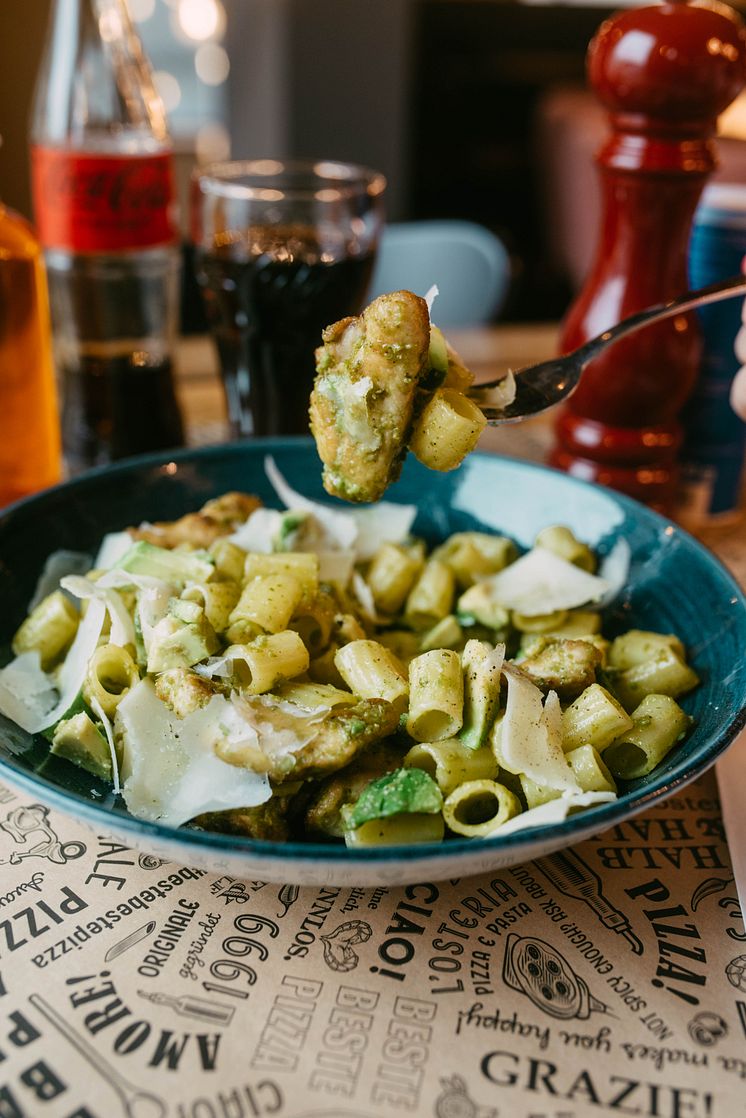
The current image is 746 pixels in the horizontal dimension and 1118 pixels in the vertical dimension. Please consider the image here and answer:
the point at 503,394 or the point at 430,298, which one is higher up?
the point at 430,298

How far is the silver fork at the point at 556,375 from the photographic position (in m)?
1.12

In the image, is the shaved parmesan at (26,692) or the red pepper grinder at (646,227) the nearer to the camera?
the shaved parmesan at (26,692)

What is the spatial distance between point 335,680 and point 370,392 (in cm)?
29

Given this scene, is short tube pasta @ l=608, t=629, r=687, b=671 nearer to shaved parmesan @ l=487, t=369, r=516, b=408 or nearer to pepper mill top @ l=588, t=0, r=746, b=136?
shaved parmesan @ l=487, t=369, r=516, b=408

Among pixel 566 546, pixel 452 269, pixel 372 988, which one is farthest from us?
pixel 452 269

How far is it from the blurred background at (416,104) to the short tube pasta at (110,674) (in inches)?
139

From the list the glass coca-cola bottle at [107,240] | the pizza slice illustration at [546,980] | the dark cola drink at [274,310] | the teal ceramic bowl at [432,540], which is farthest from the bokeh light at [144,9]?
the pizza slice illustration at [546,980]

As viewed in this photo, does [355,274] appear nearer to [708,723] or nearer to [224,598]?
[224,598]

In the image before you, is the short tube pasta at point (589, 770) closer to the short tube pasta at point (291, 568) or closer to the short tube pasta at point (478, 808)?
the short tube pasta at point (478, 808)

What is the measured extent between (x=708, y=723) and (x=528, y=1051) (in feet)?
1.10

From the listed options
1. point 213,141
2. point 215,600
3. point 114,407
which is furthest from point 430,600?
point 213,141

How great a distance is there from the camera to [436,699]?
0.91 m

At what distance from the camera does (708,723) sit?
0.92m

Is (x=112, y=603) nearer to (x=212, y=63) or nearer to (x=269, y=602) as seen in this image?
(x=269, y=602)
